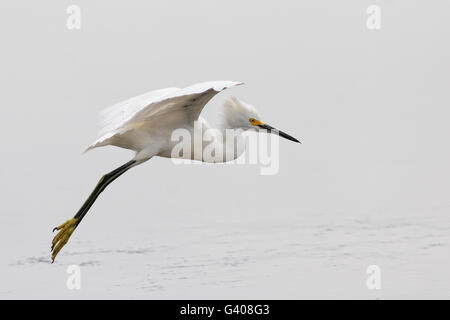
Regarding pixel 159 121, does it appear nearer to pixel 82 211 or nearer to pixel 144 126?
pixel 144 126

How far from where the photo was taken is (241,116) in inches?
244

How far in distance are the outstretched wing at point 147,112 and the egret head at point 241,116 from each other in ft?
1.45

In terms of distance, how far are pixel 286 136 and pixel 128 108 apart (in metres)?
1.30

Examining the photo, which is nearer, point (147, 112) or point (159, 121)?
point (147, 112)

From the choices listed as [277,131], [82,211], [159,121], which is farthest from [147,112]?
[277,131]

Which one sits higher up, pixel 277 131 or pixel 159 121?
pixel 159 121

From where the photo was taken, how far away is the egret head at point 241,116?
618 cm

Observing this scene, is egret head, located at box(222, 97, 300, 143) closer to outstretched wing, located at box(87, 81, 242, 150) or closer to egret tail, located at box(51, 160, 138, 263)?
outstretched wing, located at box(87, 81, 242, 150)

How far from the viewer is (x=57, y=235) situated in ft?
19.2

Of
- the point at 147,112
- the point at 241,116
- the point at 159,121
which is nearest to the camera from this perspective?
the point at 147,112

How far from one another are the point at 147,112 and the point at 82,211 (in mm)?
926

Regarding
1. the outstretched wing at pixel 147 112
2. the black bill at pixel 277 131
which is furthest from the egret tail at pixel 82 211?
the black bill at pixel 277 131

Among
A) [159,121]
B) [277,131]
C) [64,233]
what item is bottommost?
[64,233]

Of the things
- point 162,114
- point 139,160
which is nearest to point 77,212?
point 139,160
